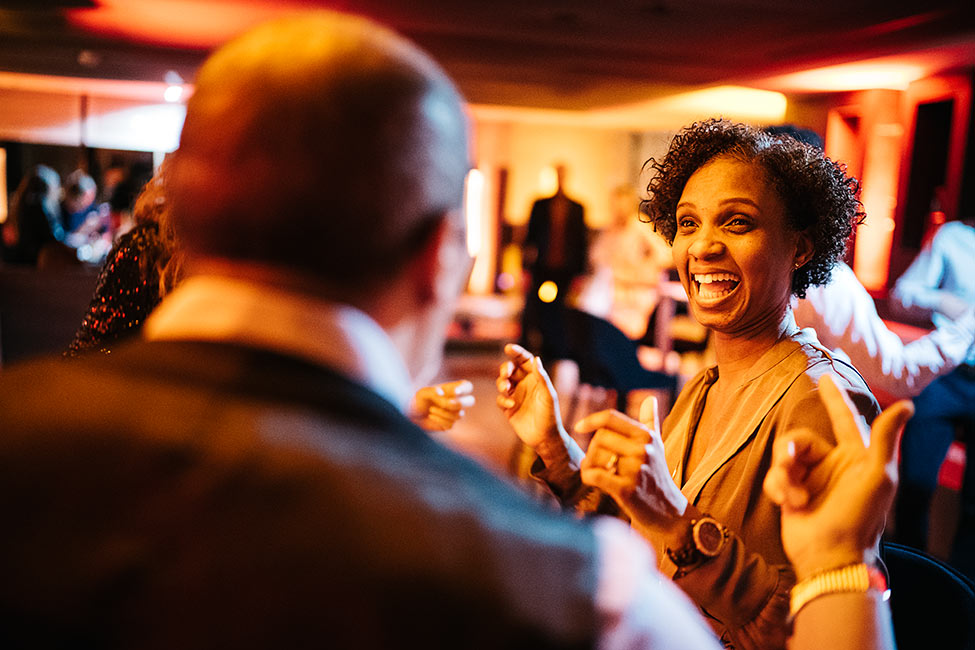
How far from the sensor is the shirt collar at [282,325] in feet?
1.82

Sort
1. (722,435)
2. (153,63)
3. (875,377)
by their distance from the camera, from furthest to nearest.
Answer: (153,63)
(875,377)
(722,435)

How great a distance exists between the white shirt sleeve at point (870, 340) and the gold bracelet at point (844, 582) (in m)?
1.41

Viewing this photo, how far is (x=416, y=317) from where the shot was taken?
0.64m

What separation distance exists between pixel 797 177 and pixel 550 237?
18.0 feet

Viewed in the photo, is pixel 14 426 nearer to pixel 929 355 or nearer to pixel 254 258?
pixel 254 258

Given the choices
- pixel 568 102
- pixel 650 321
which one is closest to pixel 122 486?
pixel 650 321

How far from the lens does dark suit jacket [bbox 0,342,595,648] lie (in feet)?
1.57

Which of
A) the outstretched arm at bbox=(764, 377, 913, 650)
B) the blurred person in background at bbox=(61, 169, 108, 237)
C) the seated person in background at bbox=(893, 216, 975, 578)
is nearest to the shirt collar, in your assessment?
the outstretched arm at bbox=(764, 377, 913, 650)

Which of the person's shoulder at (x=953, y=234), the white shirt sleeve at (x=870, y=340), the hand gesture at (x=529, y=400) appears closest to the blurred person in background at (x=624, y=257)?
the person's shoulder at (x=953, y=234)

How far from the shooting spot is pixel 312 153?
55cm

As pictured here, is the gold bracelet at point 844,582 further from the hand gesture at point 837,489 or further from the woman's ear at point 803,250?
the woman's ear at point 803,250

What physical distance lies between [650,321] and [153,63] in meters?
5.62

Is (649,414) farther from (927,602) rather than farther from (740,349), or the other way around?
(927,602)

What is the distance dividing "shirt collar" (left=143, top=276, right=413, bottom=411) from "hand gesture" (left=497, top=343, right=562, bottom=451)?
0.88 m
